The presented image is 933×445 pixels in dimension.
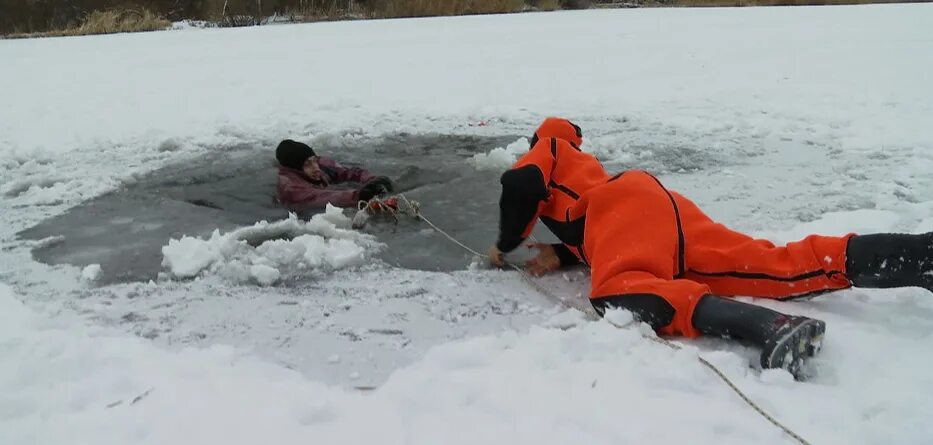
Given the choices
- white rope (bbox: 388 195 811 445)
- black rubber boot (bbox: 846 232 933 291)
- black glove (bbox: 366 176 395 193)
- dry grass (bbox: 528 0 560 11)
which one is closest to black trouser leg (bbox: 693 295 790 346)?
white rope (bbox: 388 195 811 445)

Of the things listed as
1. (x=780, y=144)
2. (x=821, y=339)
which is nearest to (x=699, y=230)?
(x=821, y=339)

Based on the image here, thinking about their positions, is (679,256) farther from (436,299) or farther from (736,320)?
(436,299)

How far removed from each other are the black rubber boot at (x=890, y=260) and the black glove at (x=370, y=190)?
2917mm

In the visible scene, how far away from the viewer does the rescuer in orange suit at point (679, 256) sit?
2555 millimetres

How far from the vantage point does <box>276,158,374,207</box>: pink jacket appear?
4855 mm

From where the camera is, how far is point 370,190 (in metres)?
4.90

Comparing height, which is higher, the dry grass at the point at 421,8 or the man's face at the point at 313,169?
the dry grass at the point at 421,8

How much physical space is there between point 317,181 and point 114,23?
15473 mm

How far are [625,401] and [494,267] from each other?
4.81 ft

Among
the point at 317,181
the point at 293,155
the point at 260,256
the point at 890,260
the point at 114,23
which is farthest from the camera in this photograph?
the point at 114,23

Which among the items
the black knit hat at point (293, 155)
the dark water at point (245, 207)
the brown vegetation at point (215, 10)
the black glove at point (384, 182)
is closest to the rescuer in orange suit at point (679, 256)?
the dark water at point (245, 207)

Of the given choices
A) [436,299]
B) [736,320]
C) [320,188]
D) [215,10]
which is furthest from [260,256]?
[215,10]

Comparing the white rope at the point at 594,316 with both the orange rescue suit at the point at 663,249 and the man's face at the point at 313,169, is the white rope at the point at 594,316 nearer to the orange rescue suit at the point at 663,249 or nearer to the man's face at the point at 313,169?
the orange rescue suit at the point at 663,249

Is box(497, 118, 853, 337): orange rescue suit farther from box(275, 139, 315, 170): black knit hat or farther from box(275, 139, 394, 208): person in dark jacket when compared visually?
box(275, 139, 315, 170): black knit hat
